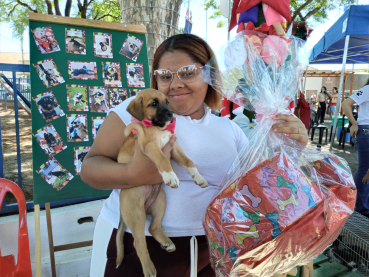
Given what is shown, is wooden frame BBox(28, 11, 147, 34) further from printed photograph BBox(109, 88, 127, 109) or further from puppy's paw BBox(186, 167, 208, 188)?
puppy's paw BBox(186, 167, 208, 188)

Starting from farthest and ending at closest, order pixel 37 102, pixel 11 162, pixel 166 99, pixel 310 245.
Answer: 1. pixel 11 162
2. pixel 37 102
3. pixel 166 99
4. pixel 310 245

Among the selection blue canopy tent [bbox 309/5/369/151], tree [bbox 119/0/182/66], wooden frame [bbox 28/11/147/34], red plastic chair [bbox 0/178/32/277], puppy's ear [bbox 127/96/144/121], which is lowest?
red plastic chair [bbox 0/178/32/277]

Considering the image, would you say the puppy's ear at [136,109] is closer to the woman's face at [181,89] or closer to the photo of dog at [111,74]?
the woman's face at [181,89]

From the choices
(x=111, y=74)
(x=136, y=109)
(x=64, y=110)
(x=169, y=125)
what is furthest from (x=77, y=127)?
(x=169, y=125)

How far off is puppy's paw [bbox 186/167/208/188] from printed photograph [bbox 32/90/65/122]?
70.4 inches

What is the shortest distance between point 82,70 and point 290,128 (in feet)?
7.05

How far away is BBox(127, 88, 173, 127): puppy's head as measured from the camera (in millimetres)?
1315

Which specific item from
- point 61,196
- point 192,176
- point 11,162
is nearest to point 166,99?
point 192,176

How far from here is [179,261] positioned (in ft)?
4.02

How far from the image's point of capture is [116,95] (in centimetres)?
272

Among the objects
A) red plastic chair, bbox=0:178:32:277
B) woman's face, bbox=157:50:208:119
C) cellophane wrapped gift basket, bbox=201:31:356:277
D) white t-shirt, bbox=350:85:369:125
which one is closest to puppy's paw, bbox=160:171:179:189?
cellophane wrapped gift basket, bbox=201:31:356:277

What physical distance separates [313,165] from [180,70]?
0.80 metres

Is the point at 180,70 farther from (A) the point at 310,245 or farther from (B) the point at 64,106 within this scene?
(B) the point at 64,106

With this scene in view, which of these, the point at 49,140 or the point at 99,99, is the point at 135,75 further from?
the point at 49,140
